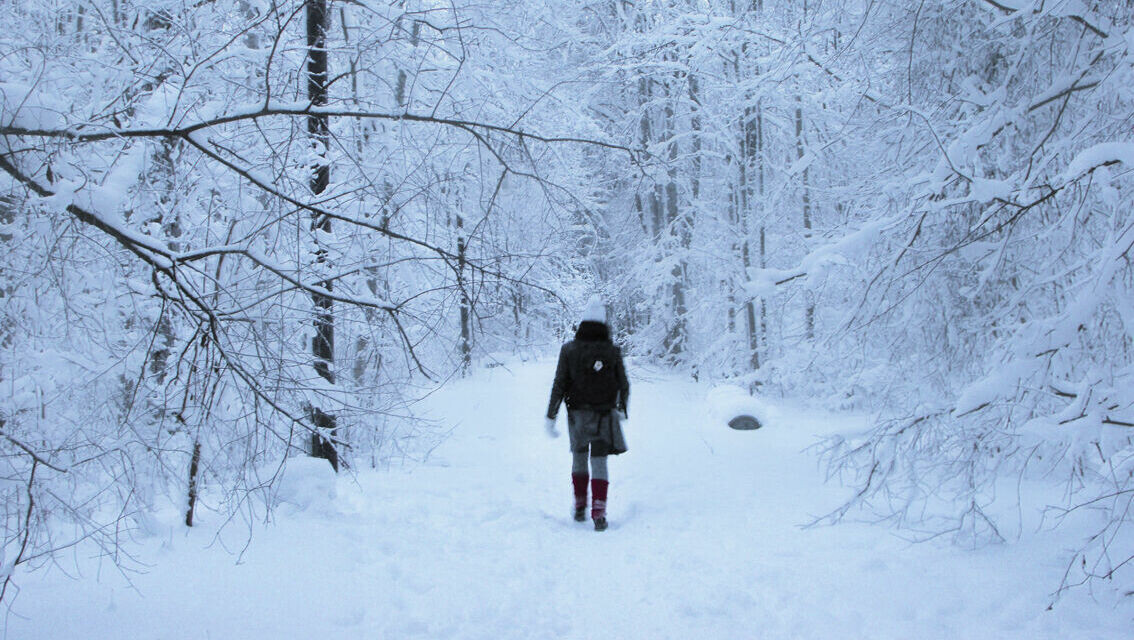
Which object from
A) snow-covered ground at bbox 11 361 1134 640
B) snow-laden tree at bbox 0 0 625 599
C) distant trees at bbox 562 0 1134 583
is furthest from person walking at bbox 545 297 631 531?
snow-laden tree at bbox 0 0 625 599

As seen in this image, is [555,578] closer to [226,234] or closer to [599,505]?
[599,505]

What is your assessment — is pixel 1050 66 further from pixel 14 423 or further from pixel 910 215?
pixel 14 423

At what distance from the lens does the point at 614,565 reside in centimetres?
518

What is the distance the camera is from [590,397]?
6590 millimetres

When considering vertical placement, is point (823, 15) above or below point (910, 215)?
above

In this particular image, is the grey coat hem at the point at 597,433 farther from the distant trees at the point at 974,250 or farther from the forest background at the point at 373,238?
the forest background at the point at 373,238

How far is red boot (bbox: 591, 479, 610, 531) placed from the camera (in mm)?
6254

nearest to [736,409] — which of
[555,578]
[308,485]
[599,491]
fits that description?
[599,491]

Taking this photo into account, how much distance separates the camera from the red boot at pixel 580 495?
6543 millimetres

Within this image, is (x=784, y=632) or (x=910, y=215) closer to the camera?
(x=784, y=632)

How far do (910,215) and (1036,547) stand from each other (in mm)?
2272

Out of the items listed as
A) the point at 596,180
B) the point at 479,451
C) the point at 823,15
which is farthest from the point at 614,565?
the point at 479,451

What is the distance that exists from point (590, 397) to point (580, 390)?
105mm

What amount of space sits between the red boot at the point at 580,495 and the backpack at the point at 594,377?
1.96ft
